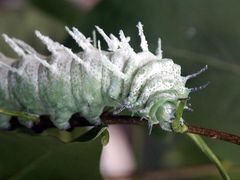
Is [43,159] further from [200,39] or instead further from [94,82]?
[200,39]

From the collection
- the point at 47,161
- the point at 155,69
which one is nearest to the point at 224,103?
the point at 155,69

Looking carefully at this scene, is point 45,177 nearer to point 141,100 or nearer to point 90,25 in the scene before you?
point 141,100

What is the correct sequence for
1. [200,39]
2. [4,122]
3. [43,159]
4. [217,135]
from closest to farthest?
[217,135]
[43,159]
[4,122]
[200,39]

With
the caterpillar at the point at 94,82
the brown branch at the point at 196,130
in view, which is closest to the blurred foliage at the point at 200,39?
the caterpillar at the point at 94,82

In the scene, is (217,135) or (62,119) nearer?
(217,135)

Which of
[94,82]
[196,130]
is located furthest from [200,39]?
[196,130]

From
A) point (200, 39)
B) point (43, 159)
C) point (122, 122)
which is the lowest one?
point (43, 159)

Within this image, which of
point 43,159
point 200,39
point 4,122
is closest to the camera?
point 43,159

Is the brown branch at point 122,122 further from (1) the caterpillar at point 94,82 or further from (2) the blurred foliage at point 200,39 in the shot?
(2) the blurred foliage at point 200,39
